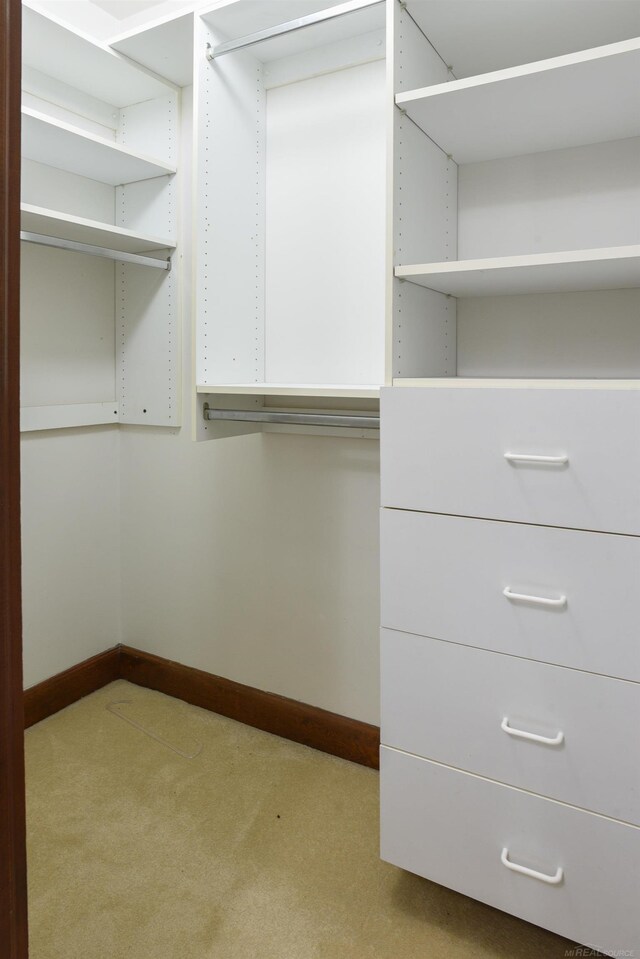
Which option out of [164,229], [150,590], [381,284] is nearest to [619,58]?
[381,284]

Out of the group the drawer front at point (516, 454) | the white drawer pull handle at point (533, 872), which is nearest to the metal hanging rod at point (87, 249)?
the drawer front at point (516, 454)

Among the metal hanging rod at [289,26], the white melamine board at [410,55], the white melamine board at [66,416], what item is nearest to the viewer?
the white melamine board at [410,55]

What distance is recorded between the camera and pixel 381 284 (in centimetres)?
180

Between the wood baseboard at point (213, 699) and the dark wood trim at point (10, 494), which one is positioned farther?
the wood baseboard at point (213, 699)

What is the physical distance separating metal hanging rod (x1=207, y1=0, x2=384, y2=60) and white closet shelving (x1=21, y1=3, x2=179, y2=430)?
0.46m

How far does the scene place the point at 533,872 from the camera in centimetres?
123

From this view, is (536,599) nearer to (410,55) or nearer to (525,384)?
(525,384)

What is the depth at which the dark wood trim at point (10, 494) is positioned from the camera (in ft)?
2.42

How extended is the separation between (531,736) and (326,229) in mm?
1463

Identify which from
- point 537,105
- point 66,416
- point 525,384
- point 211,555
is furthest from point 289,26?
point 211,555

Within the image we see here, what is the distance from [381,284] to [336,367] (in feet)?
0.89

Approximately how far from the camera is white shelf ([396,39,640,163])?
46.2 inches

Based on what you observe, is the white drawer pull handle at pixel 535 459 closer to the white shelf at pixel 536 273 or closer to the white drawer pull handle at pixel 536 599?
the white drawer pull handle at pixel 536 599

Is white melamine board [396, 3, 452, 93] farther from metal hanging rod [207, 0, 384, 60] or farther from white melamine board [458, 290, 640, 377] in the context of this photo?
white melamine board [458, 290, 640, 377]
